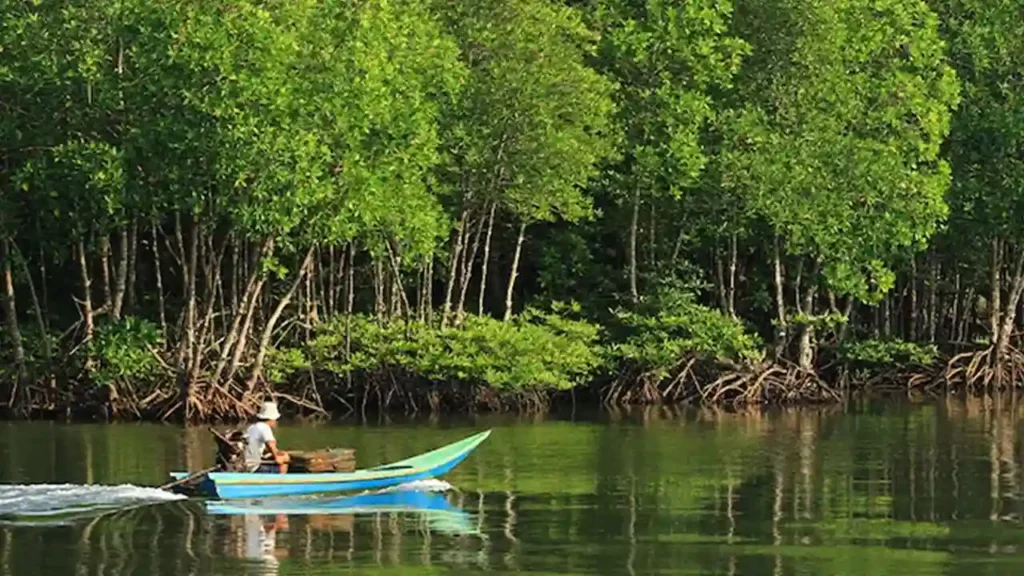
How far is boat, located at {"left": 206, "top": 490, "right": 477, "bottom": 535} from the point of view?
68.7ft

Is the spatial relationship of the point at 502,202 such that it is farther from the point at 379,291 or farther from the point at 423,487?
the point at 423,487

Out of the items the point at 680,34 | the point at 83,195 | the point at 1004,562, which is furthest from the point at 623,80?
the point at 1004,562

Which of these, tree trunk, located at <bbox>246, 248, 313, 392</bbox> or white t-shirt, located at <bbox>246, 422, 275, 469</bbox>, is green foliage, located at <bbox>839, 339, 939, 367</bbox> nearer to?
tree trunk, located at <bbox>246, 248, 313, 392</bbox>

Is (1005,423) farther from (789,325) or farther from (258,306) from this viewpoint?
(258,306)

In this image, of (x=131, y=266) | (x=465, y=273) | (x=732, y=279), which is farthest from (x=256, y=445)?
(x=732, y=279)

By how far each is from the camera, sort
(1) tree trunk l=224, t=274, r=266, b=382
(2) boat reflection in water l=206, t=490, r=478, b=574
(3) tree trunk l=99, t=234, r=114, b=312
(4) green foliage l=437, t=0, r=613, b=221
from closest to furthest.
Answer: (2) boat reflection in water l=206, t=490, r=478, b=574
(1) tree trunk l=224, t=274, r=266, b=382
(3) tree trunk l=99, t=234, r=114, b=312
(4) green foliage l=437, t=0, r=613, b=221

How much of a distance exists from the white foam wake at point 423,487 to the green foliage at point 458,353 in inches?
442

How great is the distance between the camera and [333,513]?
21312mm

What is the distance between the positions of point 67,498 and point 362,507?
10.5 ft

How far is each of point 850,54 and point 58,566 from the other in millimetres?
24530

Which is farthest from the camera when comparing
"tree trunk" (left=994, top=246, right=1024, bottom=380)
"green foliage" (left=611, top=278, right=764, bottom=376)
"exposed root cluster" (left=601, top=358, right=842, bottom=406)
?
"tree trunk" (left=994, top=246, right=1024, bottom=380)

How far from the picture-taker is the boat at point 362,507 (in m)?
21.0

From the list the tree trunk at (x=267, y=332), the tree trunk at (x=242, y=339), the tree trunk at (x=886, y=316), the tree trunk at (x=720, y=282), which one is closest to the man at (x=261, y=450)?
the tree trunk at (x=242, y=339)

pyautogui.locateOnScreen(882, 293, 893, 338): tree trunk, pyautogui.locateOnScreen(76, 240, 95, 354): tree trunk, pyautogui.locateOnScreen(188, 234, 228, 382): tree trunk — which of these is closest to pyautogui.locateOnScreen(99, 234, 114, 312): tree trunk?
pyautogui.locateOnScreen(76, 240, 95, 354): tree trunk
